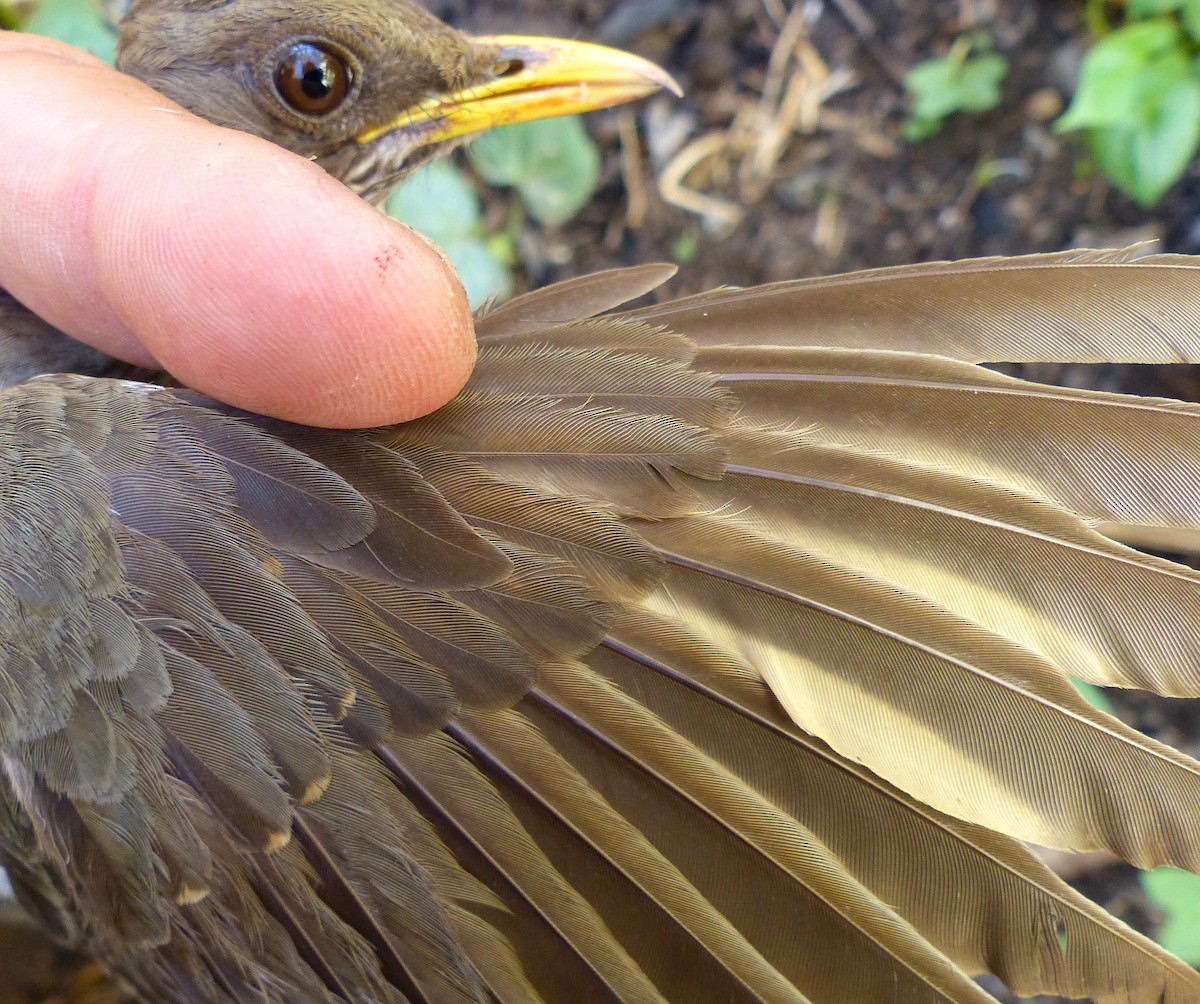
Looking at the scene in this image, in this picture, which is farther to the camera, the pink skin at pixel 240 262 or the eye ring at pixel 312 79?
the eye ring at pixel 312 79

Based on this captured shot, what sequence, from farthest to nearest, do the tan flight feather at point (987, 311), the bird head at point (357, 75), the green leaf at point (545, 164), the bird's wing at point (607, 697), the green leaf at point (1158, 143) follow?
the green leaf at point (545, 164) → the green leaf at point (1158, 143) → the bird head at point (357, 75) → the tan flight feather at point (987, 311) → the bird's wing at point (607, 697)

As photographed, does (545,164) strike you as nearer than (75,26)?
No

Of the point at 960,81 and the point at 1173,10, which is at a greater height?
the point at 1173,10

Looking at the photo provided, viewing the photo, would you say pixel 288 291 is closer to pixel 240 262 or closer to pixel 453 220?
pixel 240 262

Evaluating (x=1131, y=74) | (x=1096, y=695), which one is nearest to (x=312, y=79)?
(x=1131, y=74)

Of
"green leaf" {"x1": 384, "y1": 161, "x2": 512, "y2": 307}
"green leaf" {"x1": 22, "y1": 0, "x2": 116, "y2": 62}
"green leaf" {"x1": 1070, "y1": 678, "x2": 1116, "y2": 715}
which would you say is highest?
"green leaf" {"x1": 384, "y1": 161, "x2": 512, "y2": 307}

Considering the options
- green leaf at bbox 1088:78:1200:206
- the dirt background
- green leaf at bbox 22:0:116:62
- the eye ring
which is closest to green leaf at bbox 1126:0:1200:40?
green leaf at bbox 1088:78:1200:206

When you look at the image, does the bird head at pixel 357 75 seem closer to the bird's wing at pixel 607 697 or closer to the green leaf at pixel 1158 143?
the bird's wing at pixel 607 697

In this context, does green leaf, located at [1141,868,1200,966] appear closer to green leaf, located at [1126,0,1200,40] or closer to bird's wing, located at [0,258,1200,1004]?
bird's wing, located at [0,258,1200,1004]

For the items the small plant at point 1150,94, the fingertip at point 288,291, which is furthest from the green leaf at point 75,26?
the small plant at point 1150,94
